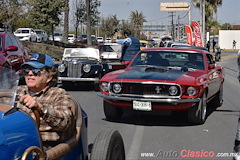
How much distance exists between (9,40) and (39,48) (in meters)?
17.0

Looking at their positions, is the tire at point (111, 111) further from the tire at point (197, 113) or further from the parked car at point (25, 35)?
the parked car at point (25, 35)

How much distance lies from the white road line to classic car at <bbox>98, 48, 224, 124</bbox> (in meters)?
0.43

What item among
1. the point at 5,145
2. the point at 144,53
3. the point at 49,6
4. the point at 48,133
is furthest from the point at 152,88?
the point at 49,6

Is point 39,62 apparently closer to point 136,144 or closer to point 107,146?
point 107,146

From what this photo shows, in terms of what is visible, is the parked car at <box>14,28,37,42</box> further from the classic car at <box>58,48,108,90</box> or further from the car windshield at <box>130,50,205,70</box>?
the car windshield at <box>130,50,205,70</box>

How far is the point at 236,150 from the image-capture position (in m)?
4.30

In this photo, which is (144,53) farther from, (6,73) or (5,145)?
(5,145)

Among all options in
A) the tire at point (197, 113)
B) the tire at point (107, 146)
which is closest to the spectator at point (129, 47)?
the tire at point (197, 113)

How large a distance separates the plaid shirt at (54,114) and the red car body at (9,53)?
8.53 meters

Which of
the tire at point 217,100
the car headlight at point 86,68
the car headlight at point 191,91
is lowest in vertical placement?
the tire at point 217,100

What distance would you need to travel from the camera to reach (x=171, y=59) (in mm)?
9547

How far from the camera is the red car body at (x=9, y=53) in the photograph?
1252 cm

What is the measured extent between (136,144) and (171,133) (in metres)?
1.00

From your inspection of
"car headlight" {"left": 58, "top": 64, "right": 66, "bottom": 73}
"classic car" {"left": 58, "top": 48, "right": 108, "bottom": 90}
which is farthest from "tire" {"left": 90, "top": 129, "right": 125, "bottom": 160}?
"car headlight" {"left": 58, "top": 64, "right": 66, "bottom": 73}
